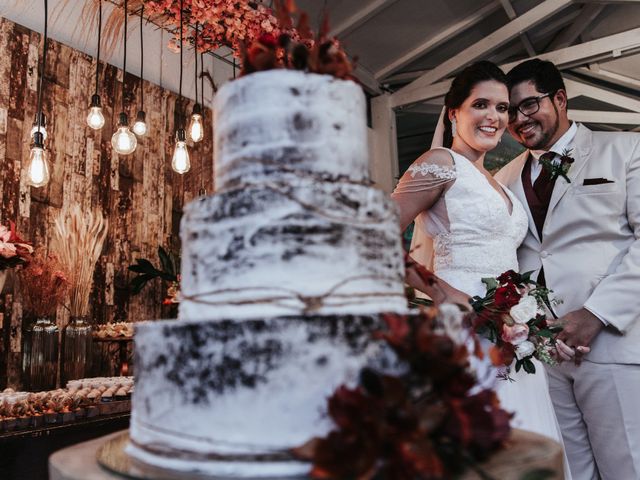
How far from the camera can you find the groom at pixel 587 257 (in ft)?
8.36

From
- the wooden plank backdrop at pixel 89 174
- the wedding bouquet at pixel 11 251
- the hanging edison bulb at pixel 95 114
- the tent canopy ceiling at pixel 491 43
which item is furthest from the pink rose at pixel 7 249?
the tent canopy ceiling at pixel 491 43

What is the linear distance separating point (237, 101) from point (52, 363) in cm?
271

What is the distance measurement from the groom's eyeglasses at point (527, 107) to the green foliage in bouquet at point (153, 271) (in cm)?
323

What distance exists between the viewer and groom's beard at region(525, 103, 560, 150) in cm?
294

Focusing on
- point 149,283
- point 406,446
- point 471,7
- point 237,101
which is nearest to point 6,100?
point 149,283

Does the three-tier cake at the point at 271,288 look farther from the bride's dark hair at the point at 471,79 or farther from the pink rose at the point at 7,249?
the pink rose at the point at 7,249

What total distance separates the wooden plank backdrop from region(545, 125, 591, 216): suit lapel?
3327 millimetres

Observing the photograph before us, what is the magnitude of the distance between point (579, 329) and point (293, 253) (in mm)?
→ 1817

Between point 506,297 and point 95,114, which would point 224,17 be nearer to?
point 95,114

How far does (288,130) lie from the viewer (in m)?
1.20

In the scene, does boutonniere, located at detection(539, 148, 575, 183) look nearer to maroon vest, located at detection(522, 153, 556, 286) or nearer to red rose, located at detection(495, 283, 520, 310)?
maroon vest, located at detection(522, 153, 556, 286)

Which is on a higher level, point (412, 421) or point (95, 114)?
point (95, 114)

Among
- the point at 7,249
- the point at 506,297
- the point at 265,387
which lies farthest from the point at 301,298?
the point at 7,249

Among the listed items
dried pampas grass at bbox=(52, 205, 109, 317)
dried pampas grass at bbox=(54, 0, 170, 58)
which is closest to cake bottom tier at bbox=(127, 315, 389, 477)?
dried pampas grass at bbox=(52, 205, 109, 317)
